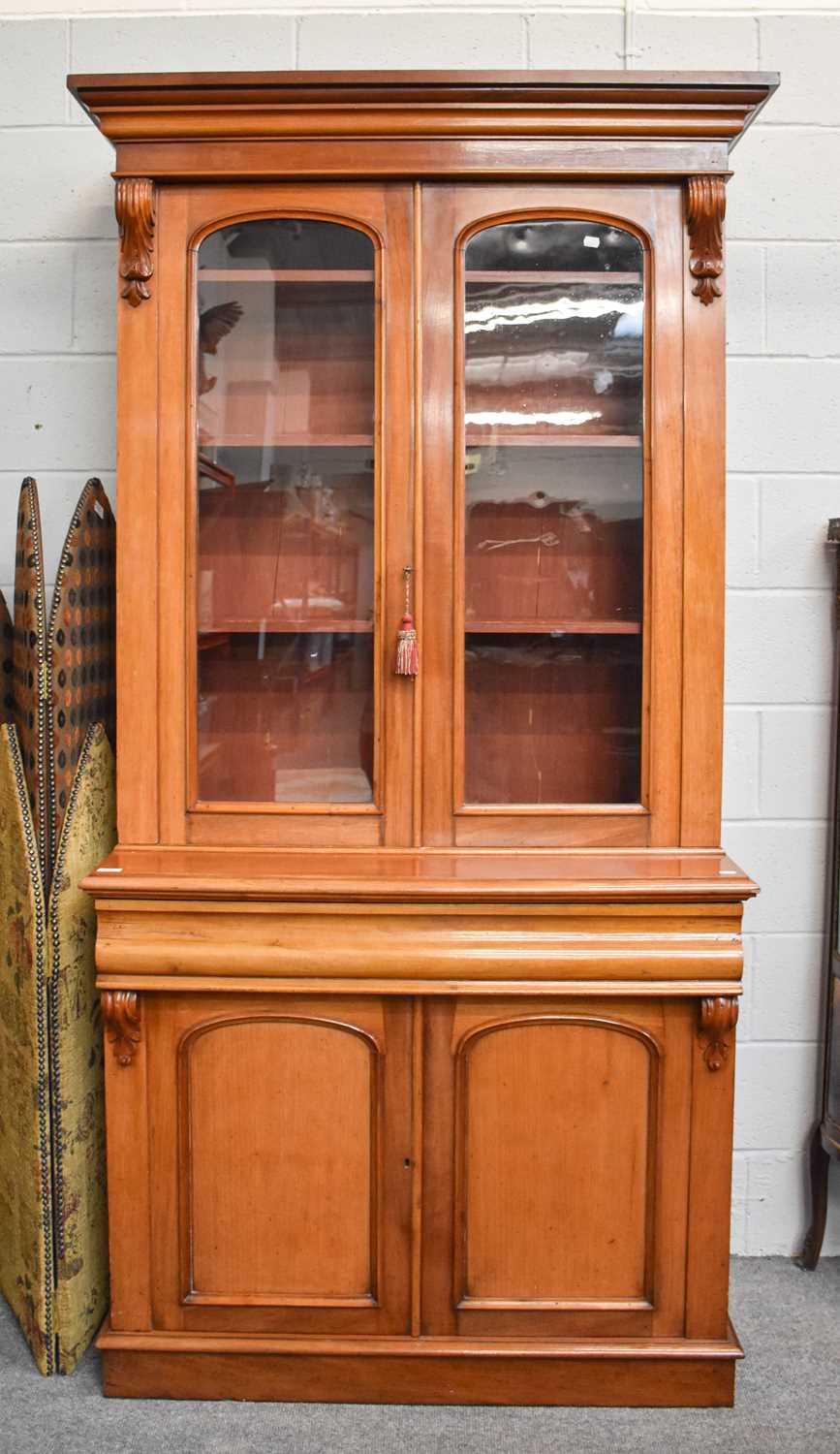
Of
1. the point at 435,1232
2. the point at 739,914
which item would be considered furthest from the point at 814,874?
the point at 435,1232

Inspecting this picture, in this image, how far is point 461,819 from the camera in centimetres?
187

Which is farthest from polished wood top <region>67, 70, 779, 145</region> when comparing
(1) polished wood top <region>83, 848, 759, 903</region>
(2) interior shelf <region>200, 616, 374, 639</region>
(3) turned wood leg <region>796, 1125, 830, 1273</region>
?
(3) turned wood leg <region>796, 1125, 830, 1273</region>

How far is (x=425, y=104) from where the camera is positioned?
177cm

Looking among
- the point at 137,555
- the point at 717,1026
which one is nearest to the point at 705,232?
the point at 137,555

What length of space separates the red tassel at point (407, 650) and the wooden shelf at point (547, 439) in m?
0.32

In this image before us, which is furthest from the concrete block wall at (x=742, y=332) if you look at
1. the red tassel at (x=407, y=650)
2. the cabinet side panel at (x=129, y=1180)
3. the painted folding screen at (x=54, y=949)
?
the cabinet side panel at (x=129, y=1180)

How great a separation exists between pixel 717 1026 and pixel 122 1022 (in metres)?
0.92

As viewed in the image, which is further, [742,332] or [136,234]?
[742,332]

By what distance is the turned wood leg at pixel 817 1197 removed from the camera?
2.25 m

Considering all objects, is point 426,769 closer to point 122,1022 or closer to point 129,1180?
point 122,1022

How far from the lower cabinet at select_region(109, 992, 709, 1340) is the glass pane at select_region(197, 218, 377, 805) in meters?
0.40

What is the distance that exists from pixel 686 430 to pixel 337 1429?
5.46 feet

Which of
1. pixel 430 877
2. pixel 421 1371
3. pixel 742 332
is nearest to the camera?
pixel 430 877

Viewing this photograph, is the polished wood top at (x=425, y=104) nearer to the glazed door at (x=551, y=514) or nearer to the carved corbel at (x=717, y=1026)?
the glazed door at (x=551, y=514)
